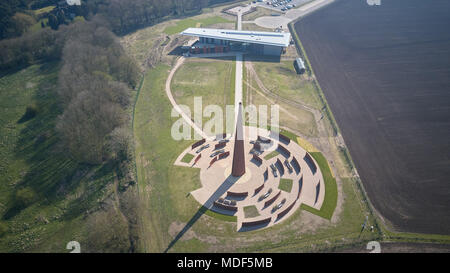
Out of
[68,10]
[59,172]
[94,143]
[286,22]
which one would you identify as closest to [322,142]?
[94,143]

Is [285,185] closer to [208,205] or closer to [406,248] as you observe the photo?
[208,205]

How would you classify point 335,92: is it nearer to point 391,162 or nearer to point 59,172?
point 391,162

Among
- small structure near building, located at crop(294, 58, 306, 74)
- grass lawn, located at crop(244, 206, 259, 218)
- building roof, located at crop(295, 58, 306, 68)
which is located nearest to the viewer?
grass lawn, located at crop(244, 206, 259, 218)

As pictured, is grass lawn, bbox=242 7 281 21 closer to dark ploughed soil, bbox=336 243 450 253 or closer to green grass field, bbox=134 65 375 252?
green grass field, bbox=134 65 375 252

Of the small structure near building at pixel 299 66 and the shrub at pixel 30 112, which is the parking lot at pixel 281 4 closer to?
the small structure near building at pixel 299 66

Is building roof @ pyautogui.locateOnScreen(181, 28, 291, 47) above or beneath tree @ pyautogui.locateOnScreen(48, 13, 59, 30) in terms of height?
beneath

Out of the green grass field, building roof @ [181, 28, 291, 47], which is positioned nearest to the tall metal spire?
the green grass field
